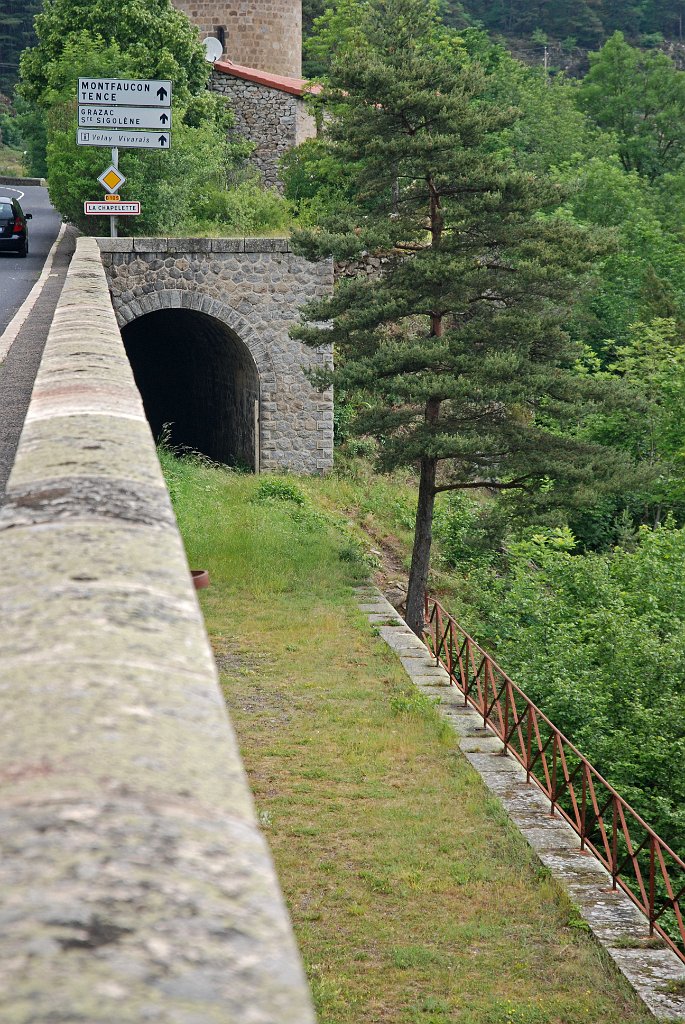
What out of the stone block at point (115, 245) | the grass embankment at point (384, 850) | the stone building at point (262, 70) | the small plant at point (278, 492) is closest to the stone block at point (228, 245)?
the stone block at point (115, 245)

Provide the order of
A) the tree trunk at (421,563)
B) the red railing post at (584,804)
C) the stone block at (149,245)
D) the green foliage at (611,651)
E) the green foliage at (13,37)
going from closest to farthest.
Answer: the red railing post at (584,804), the green foliage at (611,651), the tree trunk at (421,563), the stone block at (149,245), the green foliage at (13,37)

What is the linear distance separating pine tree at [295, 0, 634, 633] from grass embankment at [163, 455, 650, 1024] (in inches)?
126

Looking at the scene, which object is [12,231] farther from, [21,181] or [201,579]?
[21,181]

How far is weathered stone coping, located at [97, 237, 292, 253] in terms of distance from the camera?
757 inches

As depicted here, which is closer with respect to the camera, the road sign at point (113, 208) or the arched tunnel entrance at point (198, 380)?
the road sign at point (113, 208)

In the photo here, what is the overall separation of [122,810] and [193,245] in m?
19.1

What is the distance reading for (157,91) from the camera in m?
17.1

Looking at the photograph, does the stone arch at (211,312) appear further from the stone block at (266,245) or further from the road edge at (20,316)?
the road edge at (20,316)

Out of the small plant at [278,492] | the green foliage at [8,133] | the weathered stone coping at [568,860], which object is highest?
the green foliage at [8,133]

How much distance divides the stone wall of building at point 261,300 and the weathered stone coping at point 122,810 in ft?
56.0

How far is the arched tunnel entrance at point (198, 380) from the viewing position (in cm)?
2162

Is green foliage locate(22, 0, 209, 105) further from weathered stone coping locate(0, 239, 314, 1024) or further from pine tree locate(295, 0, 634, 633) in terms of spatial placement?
weathered stone coping locate(0, 239, 314, 1024)

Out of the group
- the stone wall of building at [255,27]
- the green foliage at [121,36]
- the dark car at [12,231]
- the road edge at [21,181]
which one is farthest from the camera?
the road edge at [21,181]

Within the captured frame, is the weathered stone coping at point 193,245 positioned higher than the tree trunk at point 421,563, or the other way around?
the weathered stone coping at point 193,245
